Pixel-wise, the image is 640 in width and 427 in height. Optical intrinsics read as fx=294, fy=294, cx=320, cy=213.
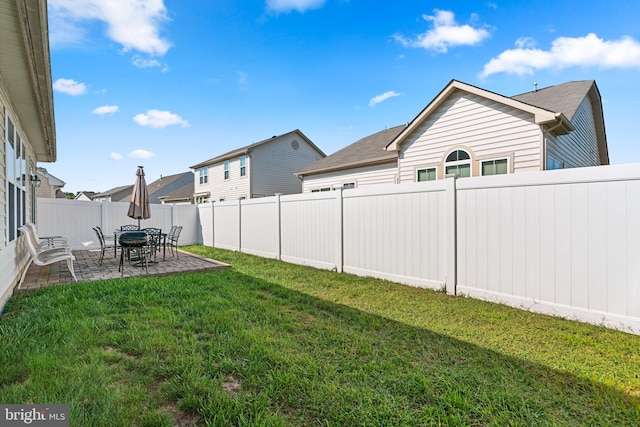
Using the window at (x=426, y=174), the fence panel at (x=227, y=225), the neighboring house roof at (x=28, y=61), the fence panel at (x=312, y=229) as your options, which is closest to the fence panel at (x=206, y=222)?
the fence panel at (x=227, y=225)

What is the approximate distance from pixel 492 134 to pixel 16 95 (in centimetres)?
1071

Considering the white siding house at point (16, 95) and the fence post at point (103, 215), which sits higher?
the white siding house at point (16, 95)

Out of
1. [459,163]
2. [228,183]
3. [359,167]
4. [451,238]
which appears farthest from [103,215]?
[459,163]

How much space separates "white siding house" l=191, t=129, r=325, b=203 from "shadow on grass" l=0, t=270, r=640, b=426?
48.9 ft

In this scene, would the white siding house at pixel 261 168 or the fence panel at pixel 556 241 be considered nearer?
the fence panel at pixel 556 241

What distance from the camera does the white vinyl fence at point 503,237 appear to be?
348cm

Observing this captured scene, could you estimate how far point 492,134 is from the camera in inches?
323

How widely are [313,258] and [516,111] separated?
6632 millimetres

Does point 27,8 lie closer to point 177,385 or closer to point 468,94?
point 177,385

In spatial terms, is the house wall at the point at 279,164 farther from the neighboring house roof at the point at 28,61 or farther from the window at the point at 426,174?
the neighboring house roof at the point at 28,61

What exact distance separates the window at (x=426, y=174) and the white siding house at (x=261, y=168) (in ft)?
36.4

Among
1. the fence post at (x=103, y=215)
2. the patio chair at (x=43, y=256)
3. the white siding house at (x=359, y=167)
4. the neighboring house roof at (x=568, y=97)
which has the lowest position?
the patio chair at (x=43, y=256)

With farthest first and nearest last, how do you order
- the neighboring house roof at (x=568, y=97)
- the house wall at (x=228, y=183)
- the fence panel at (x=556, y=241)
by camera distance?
1. the house wall at (x=228, y=183)
2. the neighboring house roof at (x=568, y=97)
3. the fence panel at (x=556, y=241)

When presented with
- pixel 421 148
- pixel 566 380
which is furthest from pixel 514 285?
pixel 421 148
